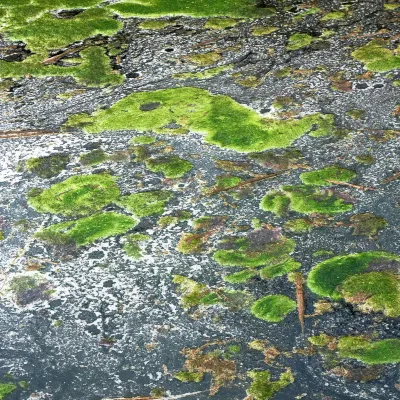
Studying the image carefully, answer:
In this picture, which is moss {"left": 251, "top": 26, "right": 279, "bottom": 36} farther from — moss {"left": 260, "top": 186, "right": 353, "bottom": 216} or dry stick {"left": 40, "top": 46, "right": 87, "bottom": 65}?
moss {"left": 260, "top": 186, "right": 353, "bottom": 216}

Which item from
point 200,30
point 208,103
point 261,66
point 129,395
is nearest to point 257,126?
point 208,103

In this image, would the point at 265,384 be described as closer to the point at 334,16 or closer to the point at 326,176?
the point at 326,176

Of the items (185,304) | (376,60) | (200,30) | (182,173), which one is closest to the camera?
(185,304)

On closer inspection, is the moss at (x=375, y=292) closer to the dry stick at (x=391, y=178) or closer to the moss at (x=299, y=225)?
the moss at (x=299, y=225)

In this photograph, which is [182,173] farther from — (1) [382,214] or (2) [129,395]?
(2) [129,395]

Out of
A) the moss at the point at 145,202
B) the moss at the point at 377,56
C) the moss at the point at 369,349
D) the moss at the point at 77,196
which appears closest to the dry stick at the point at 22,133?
the moss at the point at 77,196

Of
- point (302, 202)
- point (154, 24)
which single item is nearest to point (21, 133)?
point (302, 202)
